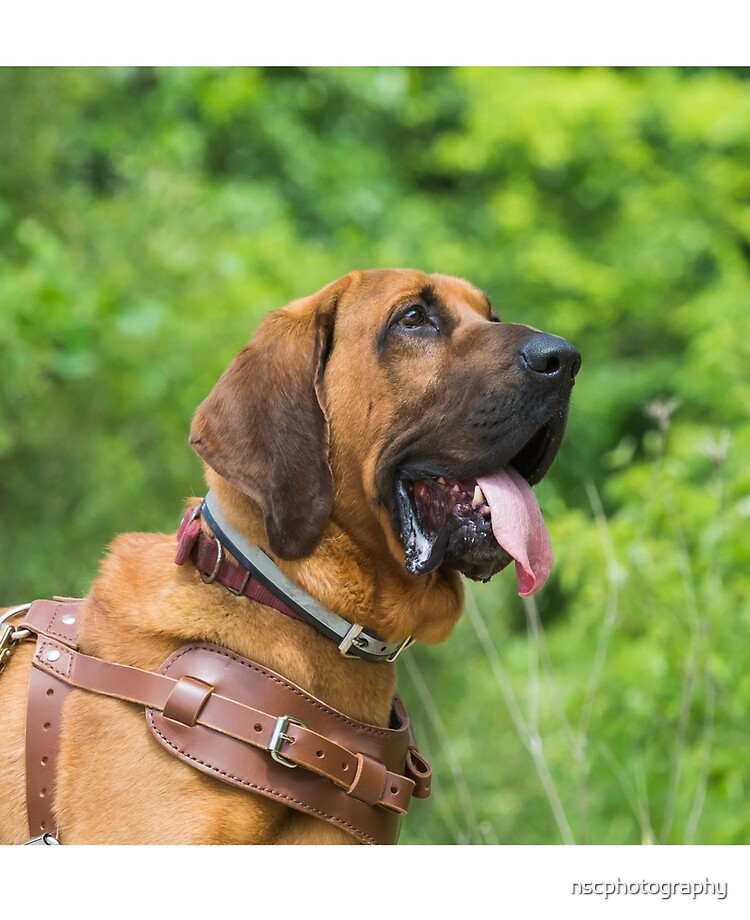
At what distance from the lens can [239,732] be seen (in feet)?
8.60

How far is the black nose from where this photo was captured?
2.99m

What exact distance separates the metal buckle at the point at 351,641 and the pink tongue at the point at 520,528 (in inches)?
17.0

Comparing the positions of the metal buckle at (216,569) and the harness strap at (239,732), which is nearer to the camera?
the harness strap at (239,732)

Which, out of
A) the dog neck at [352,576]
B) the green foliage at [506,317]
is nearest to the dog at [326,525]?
the dog neck at [352,576]

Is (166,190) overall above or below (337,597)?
above

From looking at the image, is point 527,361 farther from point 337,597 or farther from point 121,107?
point 121,107

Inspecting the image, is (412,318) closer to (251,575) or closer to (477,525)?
(477,525)

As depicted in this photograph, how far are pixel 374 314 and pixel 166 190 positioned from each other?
614cm

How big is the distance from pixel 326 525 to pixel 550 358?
2.43 ft

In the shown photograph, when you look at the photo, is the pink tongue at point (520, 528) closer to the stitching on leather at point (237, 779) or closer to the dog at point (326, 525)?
the dog at point (326, 525)

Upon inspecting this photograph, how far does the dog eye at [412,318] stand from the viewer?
3186 mm

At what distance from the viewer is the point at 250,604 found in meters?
2.81

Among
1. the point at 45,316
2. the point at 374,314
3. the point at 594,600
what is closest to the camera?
the point at 374,314

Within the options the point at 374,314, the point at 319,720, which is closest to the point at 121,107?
the point at 374,314
